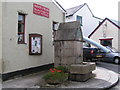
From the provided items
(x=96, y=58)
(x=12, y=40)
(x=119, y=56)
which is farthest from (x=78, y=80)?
(x=119, y=56)

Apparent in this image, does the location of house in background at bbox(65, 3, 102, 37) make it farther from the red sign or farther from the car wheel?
the red sign

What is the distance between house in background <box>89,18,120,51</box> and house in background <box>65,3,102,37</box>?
3.25 m

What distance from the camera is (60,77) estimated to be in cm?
604

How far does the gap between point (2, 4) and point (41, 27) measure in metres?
2.91

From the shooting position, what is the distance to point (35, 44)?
8.68m

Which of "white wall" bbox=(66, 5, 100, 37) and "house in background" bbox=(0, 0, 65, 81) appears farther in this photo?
"white wall" bbox=(66, 5, 100, 37)

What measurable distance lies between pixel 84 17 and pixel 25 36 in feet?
54.7

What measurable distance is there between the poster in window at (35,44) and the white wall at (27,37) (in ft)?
0.74

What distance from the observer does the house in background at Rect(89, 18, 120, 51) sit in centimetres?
1834

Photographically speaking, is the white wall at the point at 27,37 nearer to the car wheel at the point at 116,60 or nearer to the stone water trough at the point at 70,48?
the stone water trough at the point at 70,48

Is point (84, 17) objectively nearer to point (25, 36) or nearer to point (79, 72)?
point (25, 36)

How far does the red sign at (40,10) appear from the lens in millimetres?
9011

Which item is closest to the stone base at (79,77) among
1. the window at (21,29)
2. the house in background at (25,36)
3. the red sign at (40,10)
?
the house in background at (25,36)

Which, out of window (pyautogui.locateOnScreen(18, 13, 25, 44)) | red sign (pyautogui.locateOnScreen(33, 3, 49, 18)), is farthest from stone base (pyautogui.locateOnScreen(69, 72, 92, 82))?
red sign (pyautogui.locateOnScreen(33, 3, 49, 18))
